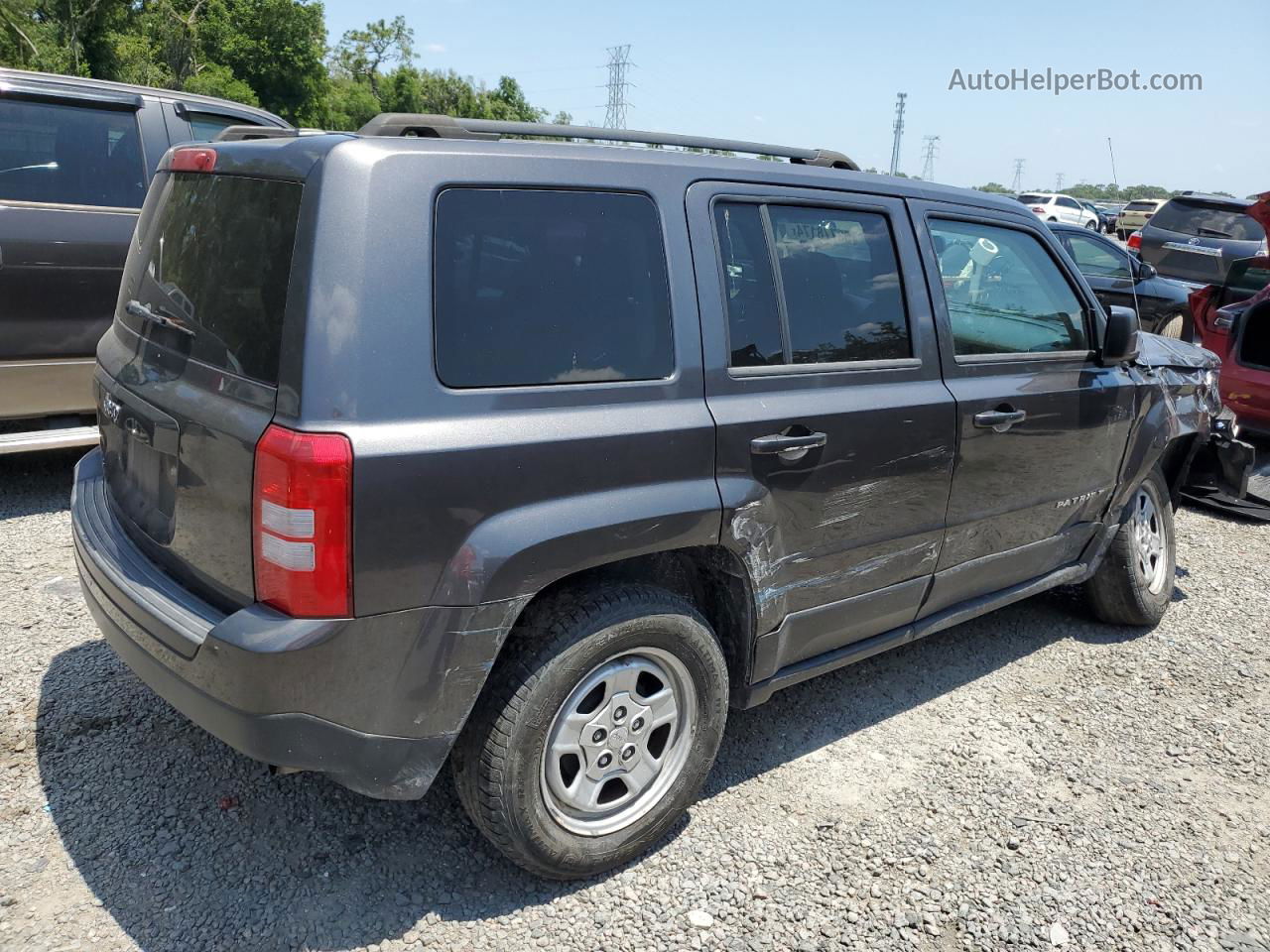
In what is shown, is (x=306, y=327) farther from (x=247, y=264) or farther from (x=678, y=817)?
(x=678, y=817)

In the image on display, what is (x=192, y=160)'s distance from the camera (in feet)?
9.11

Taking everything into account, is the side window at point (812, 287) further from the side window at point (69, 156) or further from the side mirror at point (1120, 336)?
the side window at point (69, 156)

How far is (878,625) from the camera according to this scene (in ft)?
11.5

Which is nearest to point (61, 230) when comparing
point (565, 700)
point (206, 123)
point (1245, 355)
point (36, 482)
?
point (206, 123)

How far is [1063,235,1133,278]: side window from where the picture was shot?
32.3 feet

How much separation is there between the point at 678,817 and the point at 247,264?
199 centimetres

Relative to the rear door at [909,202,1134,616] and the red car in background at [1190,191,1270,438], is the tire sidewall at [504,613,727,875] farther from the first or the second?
the red car in background at [1190,191,1270,438]

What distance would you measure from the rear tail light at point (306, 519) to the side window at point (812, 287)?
1222 millimetres

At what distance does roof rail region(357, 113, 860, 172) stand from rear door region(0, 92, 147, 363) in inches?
114

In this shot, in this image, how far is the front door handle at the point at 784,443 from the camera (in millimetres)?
2820

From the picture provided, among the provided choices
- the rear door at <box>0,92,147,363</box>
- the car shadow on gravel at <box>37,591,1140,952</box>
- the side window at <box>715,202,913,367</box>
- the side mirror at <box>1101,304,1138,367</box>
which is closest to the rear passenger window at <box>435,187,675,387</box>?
the side window at <box>715,202,913,367</box>

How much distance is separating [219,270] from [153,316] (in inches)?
16.9

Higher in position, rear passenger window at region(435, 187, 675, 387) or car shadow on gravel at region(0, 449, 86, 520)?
rear passenger window at region(435, 187, 675, 387)

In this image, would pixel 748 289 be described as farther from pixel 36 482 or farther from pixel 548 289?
pixel 36 482
